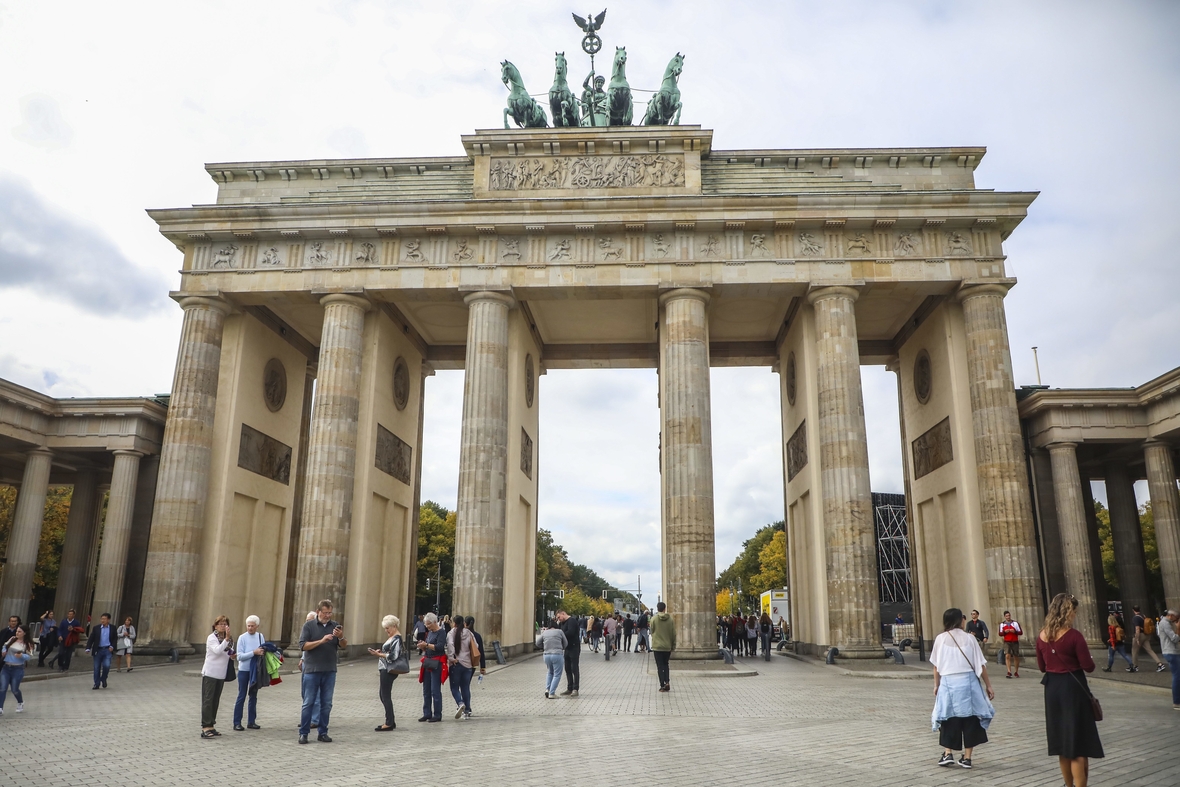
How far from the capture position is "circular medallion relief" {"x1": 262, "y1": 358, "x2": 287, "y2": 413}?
106 ft

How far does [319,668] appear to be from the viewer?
1105cm

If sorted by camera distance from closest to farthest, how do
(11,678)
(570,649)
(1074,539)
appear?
(11,678), (570,649), (1074,539)

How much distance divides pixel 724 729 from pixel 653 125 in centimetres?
2423

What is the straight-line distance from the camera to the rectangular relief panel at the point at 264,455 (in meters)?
30.3

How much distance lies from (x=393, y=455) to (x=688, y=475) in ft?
42.1

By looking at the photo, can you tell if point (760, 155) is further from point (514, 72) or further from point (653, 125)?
point (514, 72)

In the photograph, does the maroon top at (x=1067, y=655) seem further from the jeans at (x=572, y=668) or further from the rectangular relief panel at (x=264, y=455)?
the rectangular relief panel at (x=264, y=455)

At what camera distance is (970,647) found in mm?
8992

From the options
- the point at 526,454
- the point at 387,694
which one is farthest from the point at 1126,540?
the point at 387,694

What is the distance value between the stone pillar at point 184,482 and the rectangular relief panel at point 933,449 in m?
25.8

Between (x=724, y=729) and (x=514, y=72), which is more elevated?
(x=514, y=72)

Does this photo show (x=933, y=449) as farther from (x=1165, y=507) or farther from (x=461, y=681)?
(x=461, y=681)

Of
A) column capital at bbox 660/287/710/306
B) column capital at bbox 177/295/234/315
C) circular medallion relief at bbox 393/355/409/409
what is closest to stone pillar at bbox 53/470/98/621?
column capital at bbox 177/295/234/315

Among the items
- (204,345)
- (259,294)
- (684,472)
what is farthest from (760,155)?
(204,345)
